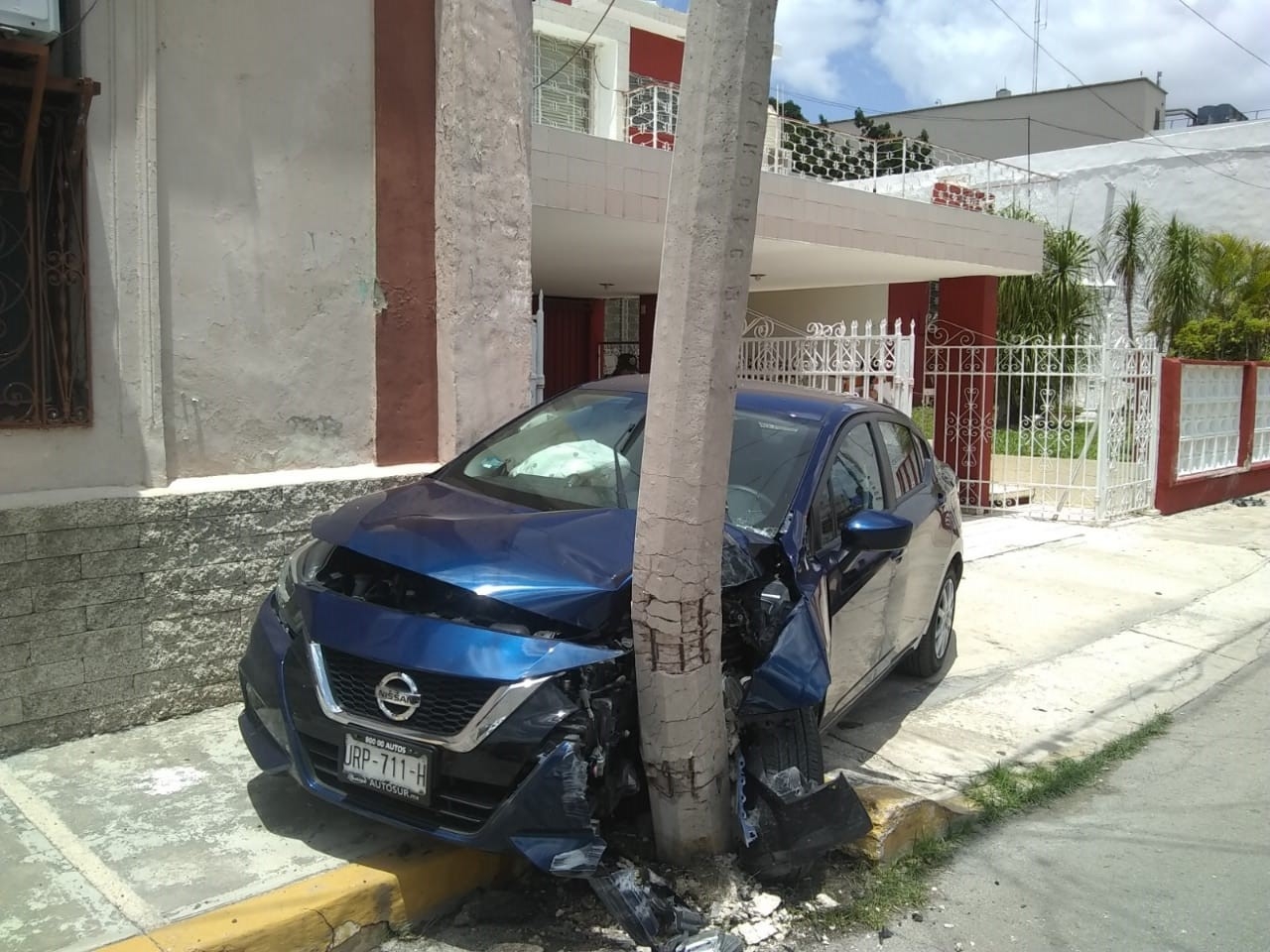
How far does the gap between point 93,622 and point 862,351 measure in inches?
311

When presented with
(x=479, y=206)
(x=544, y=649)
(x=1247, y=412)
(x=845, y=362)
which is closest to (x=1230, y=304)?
(x=1247, y=412)

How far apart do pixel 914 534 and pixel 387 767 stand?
3.13m

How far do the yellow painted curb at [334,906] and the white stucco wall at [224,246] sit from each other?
232 cm

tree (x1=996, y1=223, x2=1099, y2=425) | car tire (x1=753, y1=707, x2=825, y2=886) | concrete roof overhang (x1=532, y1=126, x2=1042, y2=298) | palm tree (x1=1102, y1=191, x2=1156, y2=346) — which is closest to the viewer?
car tire (x1=753, y1=707, x2=825, y2=886)

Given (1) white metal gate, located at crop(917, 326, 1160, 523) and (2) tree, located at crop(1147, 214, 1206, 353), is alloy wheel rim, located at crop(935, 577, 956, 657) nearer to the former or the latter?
(1) white metal gate, located at crop(917, 326, 1160, 523)

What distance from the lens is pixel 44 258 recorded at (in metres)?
4.51

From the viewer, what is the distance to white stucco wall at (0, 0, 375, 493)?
472 centimetres

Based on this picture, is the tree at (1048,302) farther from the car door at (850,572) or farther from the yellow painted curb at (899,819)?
the yellow painted curb at (899,819)

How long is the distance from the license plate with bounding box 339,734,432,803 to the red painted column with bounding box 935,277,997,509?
34.9ft

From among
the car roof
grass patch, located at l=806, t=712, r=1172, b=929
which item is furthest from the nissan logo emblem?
the car roof

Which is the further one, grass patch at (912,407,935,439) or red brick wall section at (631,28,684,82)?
red brick wall section at (631,28,684,82)

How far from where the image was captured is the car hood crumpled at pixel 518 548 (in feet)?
11.2

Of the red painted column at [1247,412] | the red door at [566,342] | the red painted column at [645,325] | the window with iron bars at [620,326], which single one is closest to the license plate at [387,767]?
the red door at [566,342]

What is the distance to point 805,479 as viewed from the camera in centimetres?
445
